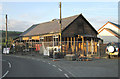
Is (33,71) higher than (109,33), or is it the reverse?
(109,33)

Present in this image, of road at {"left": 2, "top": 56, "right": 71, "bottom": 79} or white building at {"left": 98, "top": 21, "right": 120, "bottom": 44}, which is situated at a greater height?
white building at {"left": 98, "top": 21, "right": 120, "bottom": 44}

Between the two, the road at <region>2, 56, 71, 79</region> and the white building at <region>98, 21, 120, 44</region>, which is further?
the white building at <region>98, 21, 120, 44</region>

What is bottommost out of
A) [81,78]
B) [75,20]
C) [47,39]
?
[81,78]

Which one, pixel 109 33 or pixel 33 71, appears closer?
pixel 33 71

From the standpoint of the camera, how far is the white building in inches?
1921

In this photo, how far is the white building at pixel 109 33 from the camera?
160ft

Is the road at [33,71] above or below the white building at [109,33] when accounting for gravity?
below

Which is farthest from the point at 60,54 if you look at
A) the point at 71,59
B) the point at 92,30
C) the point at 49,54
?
the point at 92,30

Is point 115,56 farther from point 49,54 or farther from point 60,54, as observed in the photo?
point 49,54

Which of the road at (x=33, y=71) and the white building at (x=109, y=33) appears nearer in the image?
the road at (x=33, y=71)

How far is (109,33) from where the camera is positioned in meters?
50.8

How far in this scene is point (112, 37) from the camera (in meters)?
49.4

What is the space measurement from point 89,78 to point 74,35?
1062 inches

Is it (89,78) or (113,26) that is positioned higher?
(113,26)
